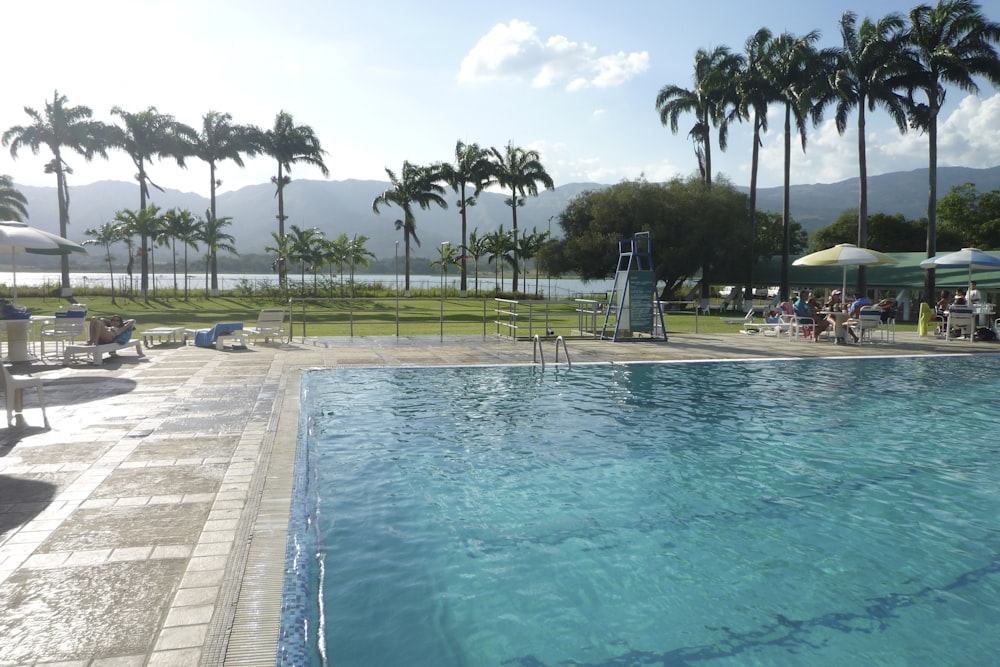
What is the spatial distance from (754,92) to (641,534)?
4032cm

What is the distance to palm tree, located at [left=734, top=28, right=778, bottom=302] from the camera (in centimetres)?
3972

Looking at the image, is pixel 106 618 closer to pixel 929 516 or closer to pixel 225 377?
pixel 929 516

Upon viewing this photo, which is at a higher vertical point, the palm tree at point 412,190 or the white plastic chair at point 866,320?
the palm tree at point 412,190

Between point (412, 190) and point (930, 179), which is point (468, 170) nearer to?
point (412, 190)

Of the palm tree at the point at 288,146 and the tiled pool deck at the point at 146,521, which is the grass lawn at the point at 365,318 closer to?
the tiled pool deck at the point at 146,521

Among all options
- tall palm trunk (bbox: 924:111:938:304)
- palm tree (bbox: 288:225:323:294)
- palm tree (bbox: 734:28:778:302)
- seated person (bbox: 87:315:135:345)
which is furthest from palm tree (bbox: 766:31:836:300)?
seated person (bbox: 87:315:135:345)

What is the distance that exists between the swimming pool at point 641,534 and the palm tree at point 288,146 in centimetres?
4704

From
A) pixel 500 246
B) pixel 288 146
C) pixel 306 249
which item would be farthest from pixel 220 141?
pixel 500 246

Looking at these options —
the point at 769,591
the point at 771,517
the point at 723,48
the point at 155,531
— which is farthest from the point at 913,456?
the point at 723,48

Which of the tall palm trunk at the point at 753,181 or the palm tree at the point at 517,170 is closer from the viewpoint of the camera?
the tall palm trunk at the point at 753,181

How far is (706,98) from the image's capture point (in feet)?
142

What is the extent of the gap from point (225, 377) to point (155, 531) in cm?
690

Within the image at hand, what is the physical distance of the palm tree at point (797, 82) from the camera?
3531cm

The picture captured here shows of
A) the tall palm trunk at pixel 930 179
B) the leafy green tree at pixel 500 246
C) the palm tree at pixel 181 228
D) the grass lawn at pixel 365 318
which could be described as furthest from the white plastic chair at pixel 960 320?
the palm tree at pixel 181 228
